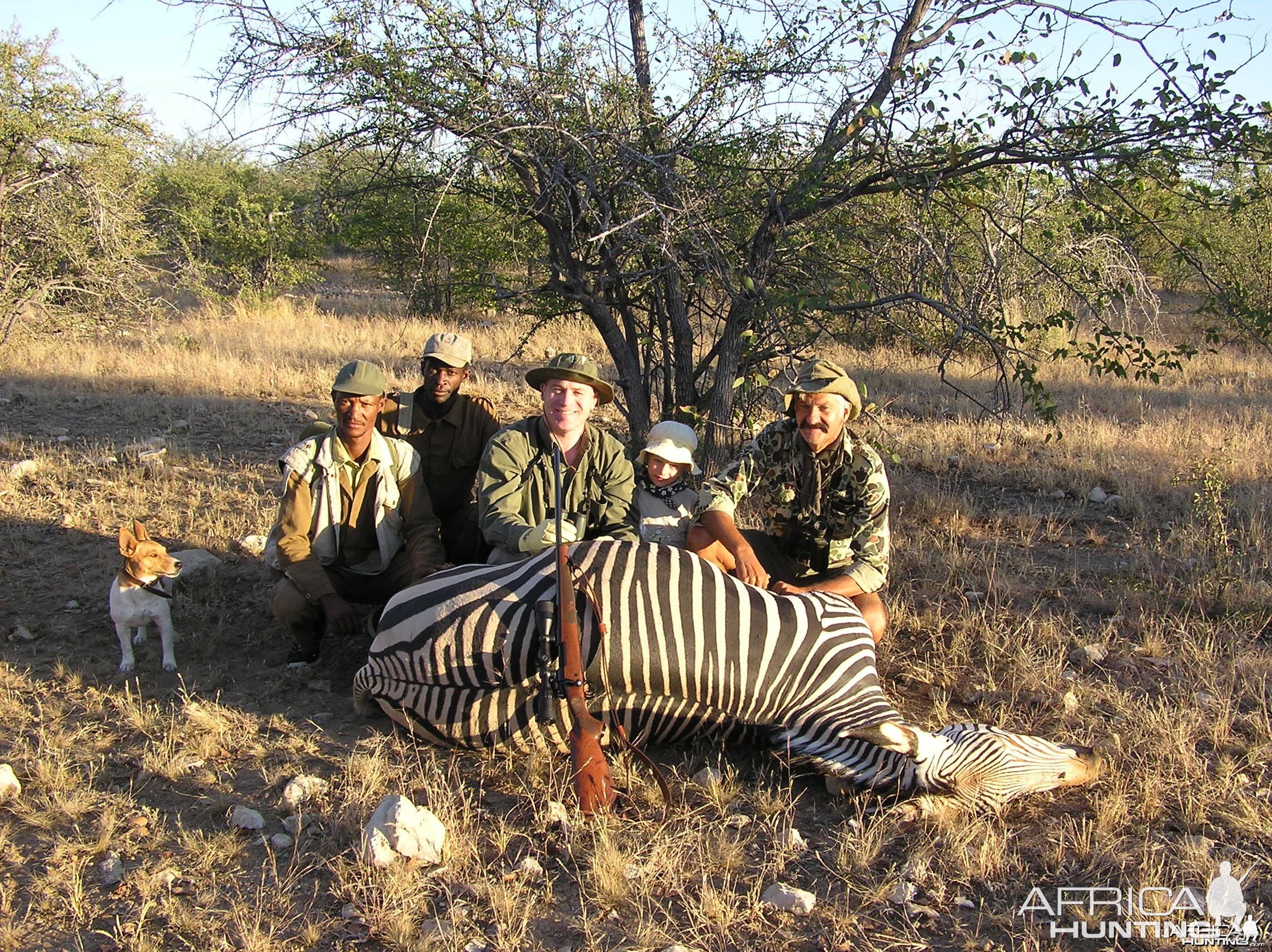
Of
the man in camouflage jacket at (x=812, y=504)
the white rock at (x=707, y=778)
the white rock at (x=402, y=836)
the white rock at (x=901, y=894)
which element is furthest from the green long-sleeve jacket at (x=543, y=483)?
the white rock at (x=901, y=894)

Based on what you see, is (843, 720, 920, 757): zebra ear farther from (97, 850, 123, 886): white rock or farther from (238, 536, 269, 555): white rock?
(238, 536, 269, 555): white rock

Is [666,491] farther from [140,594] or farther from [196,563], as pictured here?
[196,563]

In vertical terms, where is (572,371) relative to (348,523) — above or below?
above

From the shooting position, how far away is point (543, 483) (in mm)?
4617

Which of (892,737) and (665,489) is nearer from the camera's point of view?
(892,737)

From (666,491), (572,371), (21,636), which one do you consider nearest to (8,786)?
(21,636)

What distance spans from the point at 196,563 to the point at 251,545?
0.39 m

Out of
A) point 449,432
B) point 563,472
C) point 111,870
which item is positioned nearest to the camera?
point 111,870

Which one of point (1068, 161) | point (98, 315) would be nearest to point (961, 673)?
point (1068, 161)

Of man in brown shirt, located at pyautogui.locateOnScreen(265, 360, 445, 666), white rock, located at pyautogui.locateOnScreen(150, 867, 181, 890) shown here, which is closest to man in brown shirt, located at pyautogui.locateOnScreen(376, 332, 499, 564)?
Answer: man in brown shirt, located at pyautogui.locateOnScreen(265, 360, 445, 666)

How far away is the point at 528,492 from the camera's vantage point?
462 centimetres

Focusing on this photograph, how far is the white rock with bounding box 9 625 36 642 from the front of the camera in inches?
192

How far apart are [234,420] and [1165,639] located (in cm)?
752

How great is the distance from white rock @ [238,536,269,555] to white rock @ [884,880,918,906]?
4.28 meters
